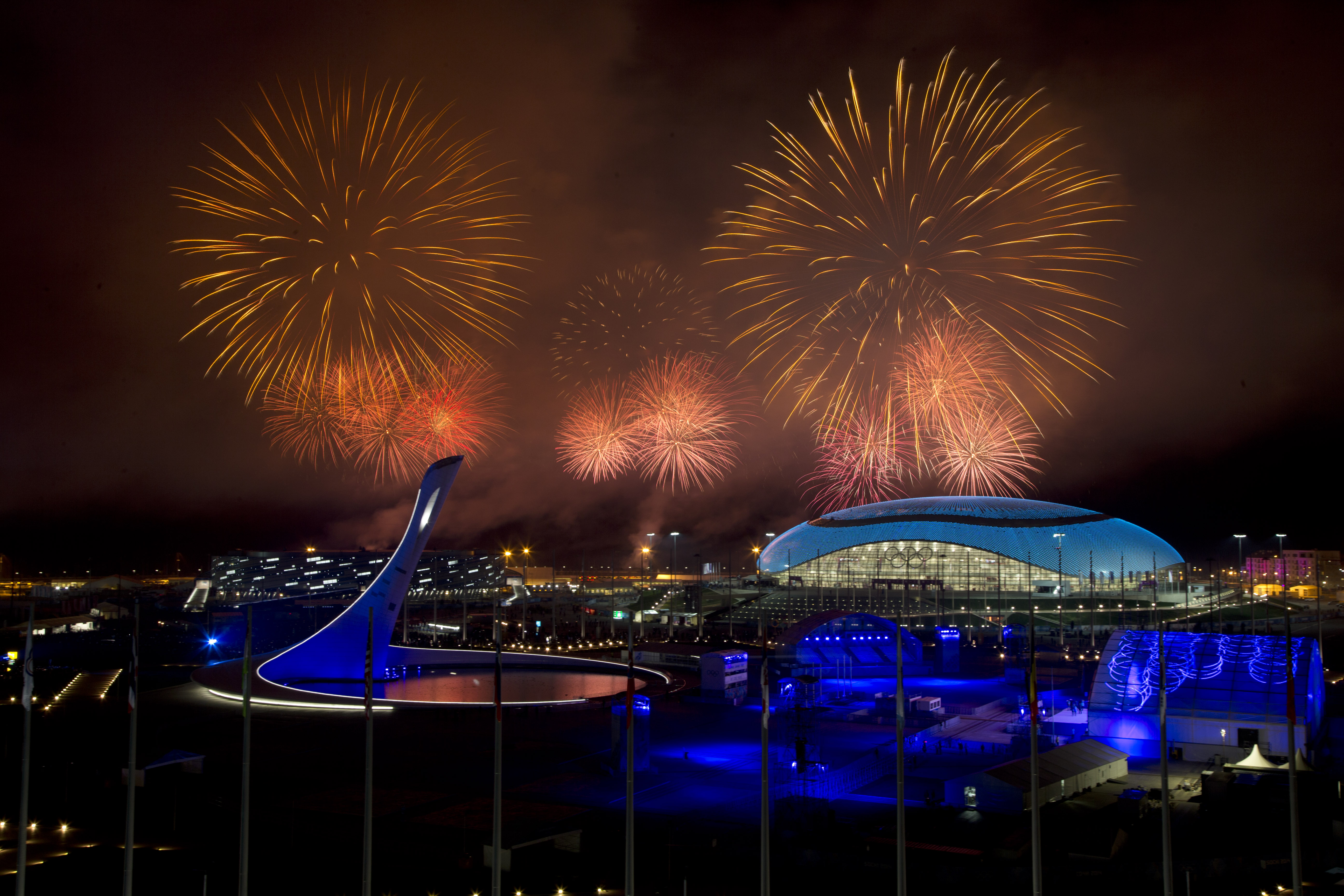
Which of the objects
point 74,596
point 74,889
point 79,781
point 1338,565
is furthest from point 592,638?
point 1338,565

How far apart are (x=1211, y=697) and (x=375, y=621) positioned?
2685 centimetres

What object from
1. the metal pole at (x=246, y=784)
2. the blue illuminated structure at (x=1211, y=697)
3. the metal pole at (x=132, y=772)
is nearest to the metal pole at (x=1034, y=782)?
the metal pole at (x=246, y=784)

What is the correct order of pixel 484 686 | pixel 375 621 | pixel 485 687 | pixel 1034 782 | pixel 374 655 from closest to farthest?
1. pixel 1034 782
2. pixel 374 655
3. pixel 375 621
4. pixel 485 687
5. pixel 484 686

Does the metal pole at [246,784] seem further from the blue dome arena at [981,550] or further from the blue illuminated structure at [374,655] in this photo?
the blue dome arena at [981,550]

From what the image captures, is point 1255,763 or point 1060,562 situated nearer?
point 1255,763

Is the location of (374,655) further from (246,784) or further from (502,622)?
(502,622)

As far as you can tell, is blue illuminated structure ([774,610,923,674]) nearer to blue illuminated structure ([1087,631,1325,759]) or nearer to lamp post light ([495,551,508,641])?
lamp post light ([495,551,508,641])

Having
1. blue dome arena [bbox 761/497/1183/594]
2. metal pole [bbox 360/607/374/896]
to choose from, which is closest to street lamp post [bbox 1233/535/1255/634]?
blue dome arena [bbox 761/497/1183/594]

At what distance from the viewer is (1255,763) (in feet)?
88.2

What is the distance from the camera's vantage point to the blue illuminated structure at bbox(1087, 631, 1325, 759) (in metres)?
29.3

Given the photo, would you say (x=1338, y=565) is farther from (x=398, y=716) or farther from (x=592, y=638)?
(x=398, y=716)

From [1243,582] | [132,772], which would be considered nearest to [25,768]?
[132,772]

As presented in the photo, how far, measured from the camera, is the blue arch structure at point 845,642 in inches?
1885

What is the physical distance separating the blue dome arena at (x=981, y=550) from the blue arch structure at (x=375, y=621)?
5170 cm
